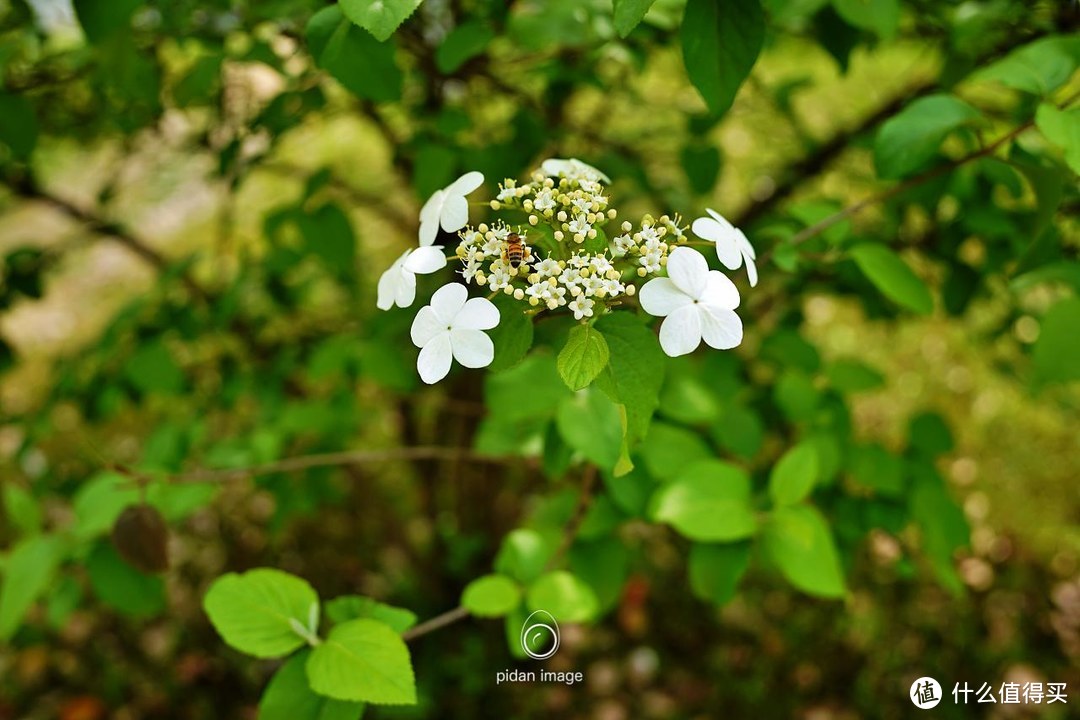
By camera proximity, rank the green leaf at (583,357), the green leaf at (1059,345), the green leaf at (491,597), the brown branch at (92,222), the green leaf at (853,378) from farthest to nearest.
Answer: the brown branch at (92,222) → the green leaf at (853,378) → the green leaf at (491,597) → the green leaf at (1059,345) → the green leaf at (583,357)

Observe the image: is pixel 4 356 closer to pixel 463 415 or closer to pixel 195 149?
pixel 195 149

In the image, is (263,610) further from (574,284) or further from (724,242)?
(724,242)

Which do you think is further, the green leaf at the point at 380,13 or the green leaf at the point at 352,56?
the green leaf at the point at 352,56

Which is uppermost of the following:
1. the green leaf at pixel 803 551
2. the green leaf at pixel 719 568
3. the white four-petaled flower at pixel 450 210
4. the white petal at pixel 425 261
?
the white four-petaled flower at pixel 450 210

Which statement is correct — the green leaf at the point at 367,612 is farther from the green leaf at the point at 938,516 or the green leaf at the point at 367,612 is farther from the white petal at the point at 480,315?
the green leaf at the point at 938,516

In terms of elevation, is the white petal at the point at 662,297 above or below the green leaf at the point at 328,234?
above

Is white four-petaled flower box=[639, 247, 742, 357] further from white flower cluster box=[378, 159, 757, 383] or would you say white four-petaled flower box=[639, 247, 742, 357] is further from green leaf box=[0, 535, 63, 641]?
green leaf box=[0, 535, 63, 641]

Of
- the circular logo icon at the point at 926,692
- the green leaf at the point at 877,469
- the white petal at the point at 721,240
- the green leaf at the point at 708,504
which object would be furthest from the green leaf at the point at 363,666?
the circular logo icon at the point at 926,692

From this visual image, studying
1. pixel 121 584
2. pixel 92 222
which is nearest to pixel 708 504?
pixel 121 584

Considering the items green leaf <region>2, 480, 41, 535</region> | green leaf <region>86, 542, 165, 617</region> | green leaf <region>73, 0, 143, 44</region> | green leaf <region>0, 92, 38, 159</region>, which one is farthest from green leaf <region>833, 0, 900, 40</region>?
green leaf <region>2, 480, 41, 535</region>
